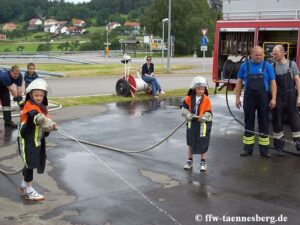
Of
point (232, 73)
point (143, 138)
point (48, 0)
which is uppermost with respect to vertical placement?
point (48, 0)

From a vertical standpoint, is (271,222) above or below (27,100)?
below

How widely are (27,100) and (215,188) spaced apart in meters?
2.62

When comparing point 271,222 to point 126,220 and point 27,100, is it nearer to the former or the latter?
point 126,220

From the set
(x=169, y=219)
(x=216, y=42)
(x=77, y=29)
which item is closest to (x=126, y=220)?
(x=169, y=219)

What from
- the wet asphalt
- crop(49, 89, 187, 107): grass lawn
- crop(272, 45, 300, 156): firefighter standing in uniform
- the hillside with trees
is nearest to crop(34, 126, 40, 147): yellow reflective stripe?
the wet asphalt

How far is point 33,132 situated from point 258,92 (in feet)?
12.3

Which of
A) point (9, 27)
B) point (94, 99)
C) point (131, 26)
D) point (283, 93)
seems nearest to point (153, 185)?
point (283, 93)

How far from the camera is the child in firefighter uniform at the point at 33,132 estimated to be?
575 cm

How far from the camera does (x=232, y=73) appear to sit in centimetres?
1190

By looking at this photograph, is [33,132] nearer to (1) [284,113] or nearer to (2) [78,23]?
(1) [284,113]

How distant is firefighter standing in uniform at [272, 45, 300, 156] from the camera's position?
8.10 meters

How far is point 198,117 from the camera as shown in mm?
7039

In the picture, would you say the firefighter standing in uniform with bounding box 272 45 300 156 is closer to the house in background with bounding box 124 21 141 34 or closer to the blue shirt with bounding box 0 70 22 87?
the blue shirt with bounding box 0 70 22 87

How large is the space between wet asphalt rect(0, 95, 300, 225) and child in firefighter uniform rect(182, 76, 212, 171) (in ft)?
1.14
